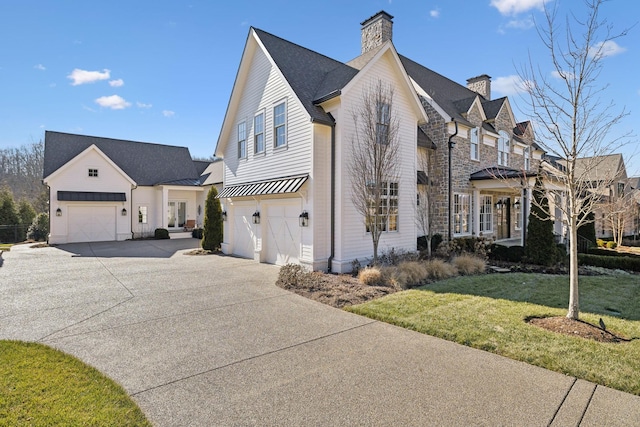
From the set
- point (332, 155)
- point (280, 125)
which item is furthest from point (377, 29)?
point (332, 155)

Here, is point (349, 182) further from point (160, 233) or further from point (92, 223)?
point (92, 223)

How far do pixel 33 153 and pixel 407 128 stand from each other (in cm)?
5363

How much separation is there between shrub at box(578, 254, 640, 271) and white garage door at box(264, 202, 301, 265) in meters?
11.4

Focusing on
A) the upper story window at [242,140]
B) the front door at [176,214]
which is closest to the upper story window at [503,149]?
the upper story window at [242,140]

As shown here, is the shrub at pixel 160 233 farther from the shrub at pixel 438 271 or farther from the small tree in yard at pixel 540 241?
the small tree in yard at pixel 540 241

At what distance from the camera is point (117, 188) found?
22.2 meters

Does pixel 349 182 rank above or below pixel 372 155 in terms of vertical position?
below

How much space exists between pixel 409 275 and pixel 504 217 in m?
13.6

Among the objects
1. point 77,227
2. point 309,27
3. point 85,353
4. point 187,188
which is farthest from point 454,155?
point 77,227

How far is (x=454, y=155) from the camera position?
15781 mm

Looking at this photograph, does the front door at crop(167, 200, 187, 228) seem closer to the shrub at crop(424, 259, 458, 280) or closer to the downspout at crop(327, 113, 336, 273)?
the downspout at crop(327, 113, 336, 273)

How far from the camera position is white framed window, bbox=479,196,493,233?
17859 millimetres

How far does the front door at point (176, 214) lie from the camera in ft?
87.4

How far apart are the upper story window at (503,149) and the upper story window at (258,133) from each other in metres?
14.7
